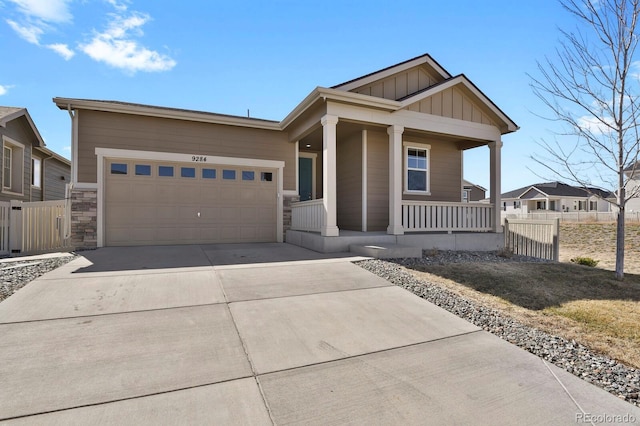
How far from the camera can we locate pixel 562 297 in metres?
4.87

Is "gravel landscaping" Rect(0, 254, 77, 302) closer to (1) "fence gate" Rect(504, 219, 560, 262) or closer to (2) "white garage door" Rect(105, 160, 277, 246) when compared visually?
(2) "white garage door" Rect(105, 160, 277, 246)

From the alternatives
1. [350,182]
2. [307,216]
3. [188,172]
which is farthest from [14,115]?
[350,182]

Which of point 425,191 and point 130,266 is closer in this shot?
point 130,266

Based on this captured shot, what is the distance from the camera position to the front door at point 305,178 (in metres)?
11.0

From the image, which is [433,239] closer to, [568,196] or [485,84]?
[485,84]

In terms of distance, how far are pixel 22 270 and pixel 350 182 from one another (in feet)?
25.6

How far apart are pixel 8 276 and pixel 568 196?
49891 mm

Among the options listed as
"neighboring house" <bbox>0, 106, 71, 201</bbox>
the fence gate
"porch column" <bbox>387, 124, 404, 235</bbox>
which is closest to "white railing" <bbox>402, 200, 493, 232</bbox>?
"porch column" <bbox>387, 124, 404, 235</bbox>

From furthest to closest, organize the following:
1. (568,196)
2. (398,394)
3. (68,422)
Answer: (568,196) < (398,394) < (68,422)

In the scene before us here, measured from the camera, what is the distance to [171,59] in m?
8.70

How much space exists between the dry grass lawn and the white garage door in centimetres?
548

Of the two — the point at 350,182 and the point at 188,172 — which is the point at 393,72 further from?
the point at 188,172

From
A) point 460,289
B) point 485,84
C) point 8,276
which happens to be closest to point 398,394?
point 460,289

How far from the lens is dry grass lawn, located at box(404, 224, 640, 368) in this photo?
3.38 m
